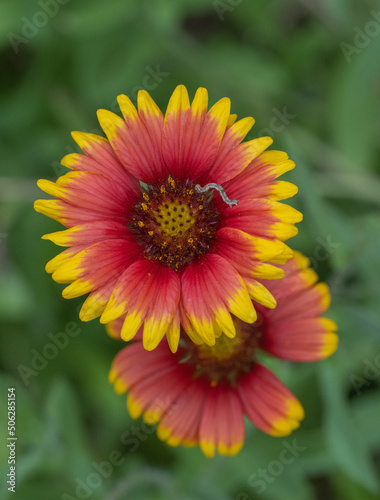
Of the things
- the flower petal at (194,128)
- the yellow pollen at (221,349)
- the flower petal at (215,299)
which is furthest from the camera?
the yellow pollen at (221,349)

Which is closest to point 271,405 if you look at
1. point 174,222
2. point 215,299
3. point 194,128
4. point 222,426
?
point 222,426

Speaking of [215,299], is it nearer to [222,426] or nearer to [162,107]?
[222,426]

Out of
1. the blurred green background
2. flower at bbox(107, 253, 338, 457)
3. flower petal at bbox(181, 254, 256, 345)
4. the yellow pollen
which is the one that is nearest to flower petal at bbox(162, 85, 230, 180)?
flower petal at bbox(181, 254, 256, 345)

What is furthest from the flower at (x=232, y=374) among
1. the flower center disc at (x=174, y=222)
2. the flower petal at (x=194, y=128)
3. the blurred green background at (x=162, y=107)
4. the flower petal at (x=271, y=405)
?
the blurred green background at (x=162, y=107)

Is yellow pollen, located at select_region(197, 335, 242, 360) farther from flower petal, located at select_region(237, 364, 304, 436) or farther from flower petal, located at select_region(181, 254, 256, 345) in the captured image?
flower petal, located at select_region(181, 254, 256, 345)

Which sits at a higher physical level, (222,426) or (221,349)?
(221,349)

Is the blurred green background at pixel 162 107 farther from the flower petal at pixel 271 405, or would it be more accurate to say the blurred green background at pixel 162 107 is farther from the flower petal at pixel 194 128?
the flower petal at pixel 194 128
